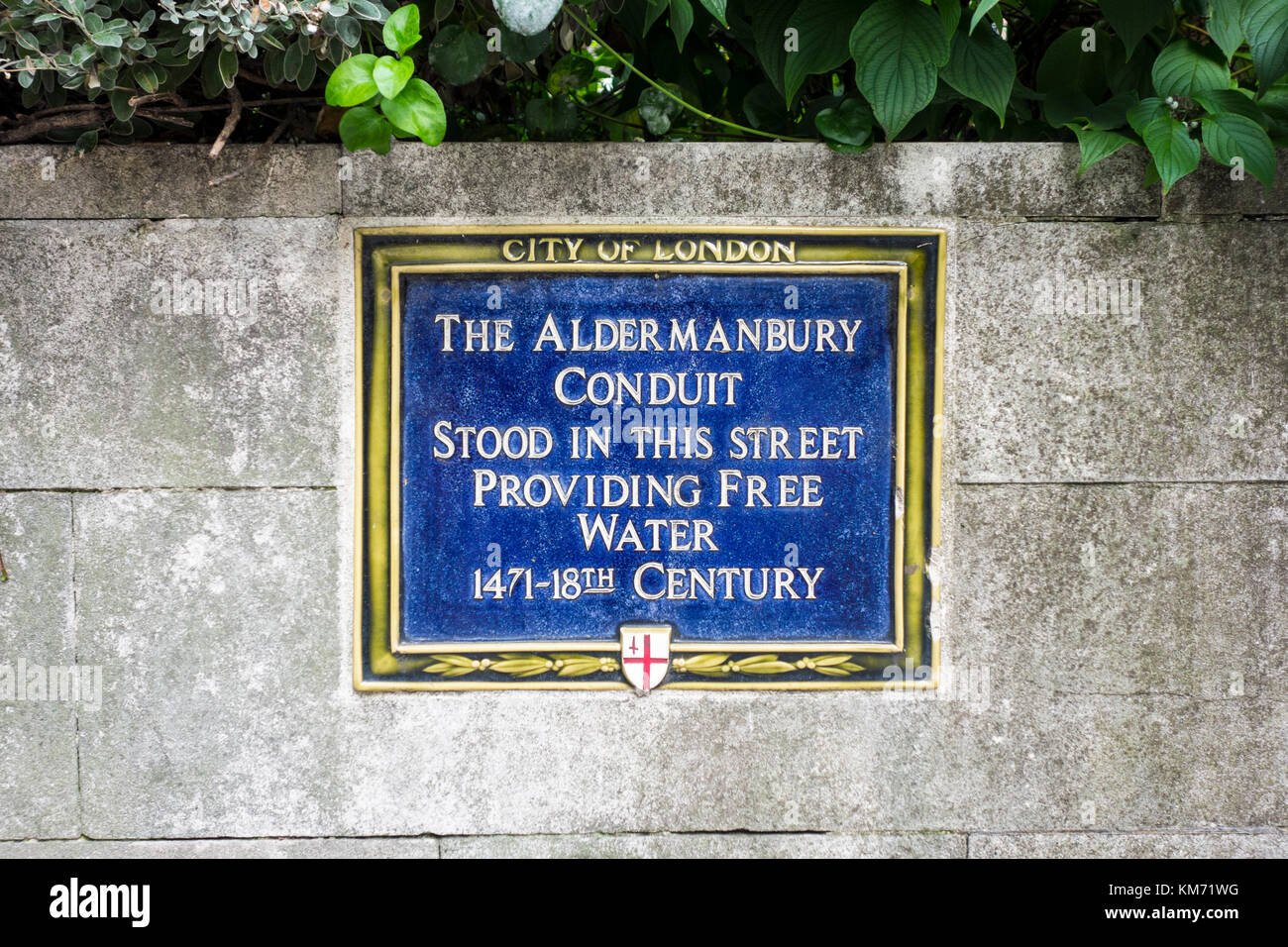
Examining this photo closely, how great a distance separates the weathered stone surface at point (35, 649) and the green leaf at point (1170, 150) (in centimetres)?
316

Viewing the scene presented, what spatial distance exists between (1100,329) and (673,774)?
5.94 ft

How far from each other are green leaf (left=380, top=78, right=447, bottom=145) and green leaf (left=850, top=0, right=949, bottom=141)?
1.12 meters

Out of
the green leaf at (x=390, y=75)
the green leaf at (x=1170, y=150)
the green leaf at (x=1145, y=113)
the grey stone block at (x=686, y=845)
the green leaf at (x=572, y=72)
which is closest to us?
the green leaf at (x=390, y=75)

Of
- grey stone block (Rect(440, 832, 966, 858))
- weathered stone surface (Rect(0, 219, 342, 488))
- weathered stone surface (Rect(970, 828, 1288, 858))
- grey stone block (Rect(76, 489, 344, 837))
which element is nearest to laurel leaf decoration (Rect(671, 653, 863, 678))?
grey stone block (Rect(440, 832, 966, 858))

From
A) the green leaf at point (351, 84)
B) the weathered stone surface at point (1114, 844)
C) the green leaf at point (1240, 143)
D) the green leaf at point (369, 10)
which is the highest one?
the green leaf at point (369, 10)

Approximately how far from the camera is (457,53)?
2.82m

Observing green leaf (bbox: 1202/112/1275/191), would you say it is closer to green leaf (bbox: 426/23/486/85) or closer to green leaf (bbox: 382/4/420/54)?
green leaf (bbox: 426/23/486/85)

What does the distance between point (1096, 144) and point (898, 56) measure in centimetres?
60

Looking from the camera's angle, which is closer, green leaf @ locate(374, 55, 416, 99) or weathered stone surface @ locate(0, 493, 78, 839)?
green leaf @ locate(374, 55, 416, 99)

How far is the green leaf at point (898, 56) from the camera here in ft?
8.87

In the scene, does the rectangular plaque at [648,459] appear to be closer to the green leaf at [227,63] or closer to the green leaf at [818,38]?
the green leaf at [818,38]

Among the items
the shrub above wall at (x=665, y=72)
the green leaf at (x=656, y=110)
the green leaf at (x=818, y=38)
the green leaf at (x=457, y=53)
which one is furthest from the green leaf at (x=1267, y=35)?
the green leaf at (x=457, y=53)

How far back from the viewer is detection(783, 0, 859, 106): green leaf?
111 inches

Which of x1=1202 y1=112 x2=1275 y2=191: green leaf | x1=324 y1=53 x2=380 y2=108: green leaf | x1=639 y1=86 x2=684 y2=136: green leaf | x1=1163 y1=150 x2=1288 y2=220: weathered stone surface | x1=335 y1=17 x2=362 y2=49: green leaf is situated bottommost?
x1=1163 y1=150 x2=1288 y2=220: weathered stone surface
